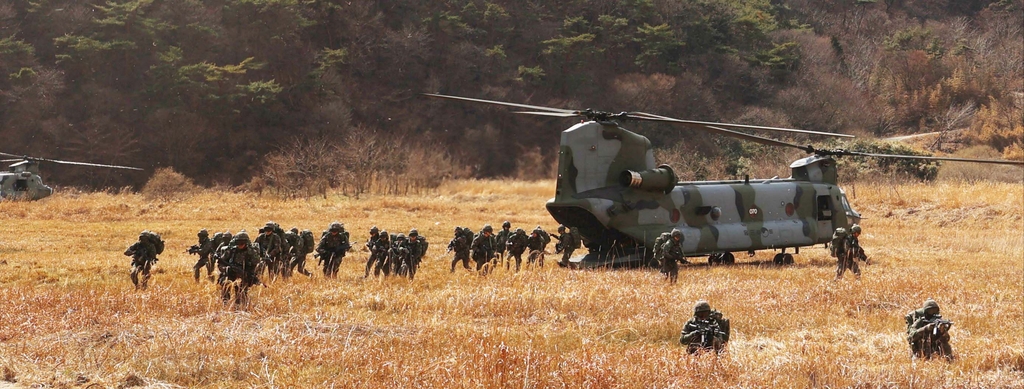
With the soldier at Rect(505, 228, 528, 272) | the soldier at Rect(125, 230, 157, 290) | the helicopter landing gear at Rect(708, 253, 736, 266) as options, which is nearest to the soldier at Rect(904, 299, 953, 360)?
the soldier at Rect(505, 228, 528, 272)

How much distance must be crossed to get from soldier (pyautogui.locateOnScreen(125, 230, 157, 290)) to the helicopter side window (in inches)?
526

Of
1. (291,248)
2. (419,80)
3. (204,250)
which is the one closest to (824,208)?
(291,248)

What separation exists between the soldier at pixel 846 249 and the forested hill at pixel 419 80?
2757 centimetres

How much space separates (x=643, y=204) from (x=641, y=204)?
2.0 inches

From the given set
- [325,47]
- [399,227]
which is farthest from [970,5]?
[399,227]

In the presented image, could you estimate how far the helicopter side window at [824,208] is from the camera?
20219mm

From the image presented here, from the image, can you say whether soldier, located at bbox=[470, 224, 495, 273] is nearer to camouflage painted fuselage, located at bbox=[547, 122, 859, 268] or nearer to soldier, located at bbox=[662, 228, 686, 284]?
camouflage painted fuselage, located at bbox=[547, 122, 859, 268]

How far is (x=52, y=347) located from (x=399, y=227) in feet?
58.9

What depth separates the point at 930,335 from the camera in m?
9.65

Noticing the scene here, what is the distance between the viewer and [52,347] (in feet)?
28.1

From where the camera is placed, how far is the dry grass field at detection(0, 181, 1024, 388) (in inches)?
315

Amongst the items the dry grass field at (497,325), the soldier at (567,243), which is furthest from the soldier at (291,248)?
the soldier at (567,243)

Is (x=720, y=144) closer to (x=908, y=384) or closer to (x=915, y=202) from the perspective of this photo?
(x=915, y=202)

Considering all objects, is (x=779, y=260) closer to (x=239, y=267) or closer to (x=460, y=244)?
(x=460, y=244)
